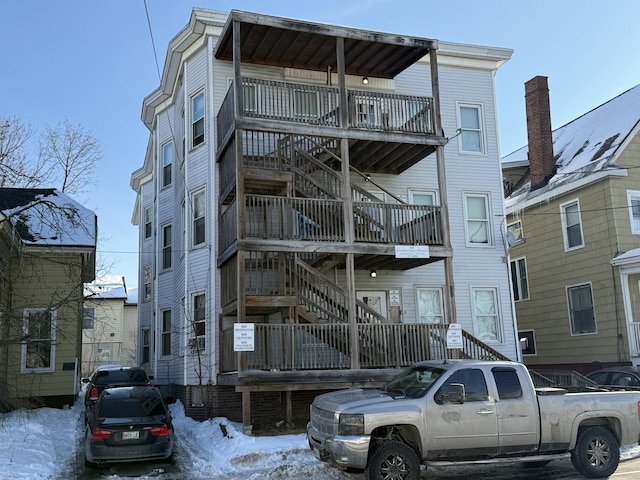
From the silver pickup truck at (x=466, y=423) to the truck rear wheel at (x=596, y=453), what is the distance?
16 millimetres

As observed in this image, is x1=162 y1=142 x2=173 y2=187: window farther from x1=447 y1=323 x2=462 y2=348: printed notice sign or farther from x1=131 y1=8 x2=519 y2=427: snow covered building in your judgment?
x1=447 y1=323 x2=462 y2=348: printed notice sign

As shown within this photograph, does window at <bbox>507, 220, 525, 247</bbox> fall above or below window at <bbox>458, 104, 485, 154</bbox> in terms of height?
below

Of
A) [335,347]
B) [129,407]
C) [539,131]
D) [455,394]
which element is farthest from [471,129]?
[129,407]

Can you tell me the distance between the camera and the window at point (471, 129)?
68.9ft

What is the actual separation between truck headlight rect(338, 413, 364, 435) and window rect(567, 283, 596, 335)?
15469mm

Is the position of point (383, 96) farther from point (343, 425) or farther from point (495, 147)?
point (343, 425)

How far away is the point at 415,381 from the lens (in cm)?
1036

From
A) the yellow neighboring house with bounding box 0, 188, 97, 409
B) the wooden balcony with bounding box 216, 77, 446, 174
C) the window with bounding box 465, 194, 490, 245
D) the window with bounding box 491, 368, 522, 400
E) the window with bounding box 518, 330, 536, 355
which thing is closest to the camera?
the window with bounding box 491, 368, 522, 400

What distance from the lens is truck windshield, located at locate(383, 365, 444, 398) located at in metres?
9.90

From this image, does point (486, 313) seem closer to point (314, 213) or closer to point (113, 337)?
point (314, 213)

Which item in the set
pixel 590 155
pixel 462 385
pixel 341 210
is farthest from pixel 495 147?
pixel 462 385

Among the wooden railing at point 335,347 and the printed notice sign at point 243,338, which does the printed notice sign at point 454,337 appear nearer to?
the wooden railing at point 335,347

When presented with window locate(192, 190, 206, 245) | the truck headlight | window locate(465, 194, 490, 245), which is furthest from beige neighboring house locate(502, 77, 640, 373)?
the truck headlight

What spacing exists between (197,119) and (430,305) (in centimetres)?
934
